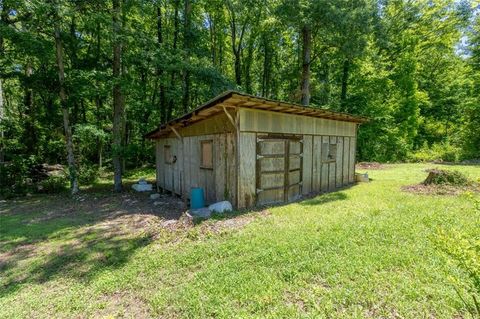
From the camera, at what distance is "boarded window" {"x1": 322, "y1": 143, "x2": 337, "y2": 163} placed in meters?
8.49

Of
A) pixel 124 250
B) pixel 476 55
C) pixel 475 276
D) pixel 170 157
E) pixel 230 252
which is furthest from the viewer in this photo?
pixel 476 55

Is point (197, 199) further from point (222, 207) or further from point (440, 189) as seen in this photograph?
point (440, 189)

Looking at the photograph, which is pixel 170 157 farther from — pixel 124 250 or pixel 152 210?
pixel 124 250

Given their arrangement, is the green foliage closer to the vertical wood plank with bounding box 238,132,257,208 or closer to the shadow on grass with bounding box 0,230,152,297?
the vertical wood plank with bounding box 238,132,257,208

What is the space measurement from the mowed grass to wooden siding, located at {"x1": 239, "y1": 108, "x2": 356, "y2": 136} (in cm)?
224

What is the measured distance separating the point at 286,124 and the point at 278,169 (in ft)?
4.27

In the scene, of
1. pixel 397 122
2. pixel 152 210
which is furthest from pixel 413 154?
pixel 152 210

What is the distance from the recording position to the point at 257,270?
131 inches

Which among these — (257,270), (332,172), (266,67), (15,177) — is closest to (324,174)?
(332,172)

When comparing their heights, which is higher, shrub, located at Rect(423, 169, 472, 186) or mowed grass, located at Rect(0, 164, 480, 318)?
shrub, located at Rect(423, 169, 472, 186)

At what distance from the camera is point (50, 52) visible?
350 inches

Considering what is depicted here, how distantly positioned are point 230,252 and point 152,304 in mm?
1329

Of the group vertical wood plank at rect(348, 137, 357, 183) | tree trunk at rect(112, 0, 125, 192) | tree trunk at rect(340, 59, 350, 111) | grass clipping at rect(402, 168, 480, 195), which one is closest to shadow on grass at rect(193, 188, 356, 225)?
grass clipping at rect(402, 168, 480, 195)

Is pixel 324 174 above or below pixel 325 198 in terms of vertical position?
above
